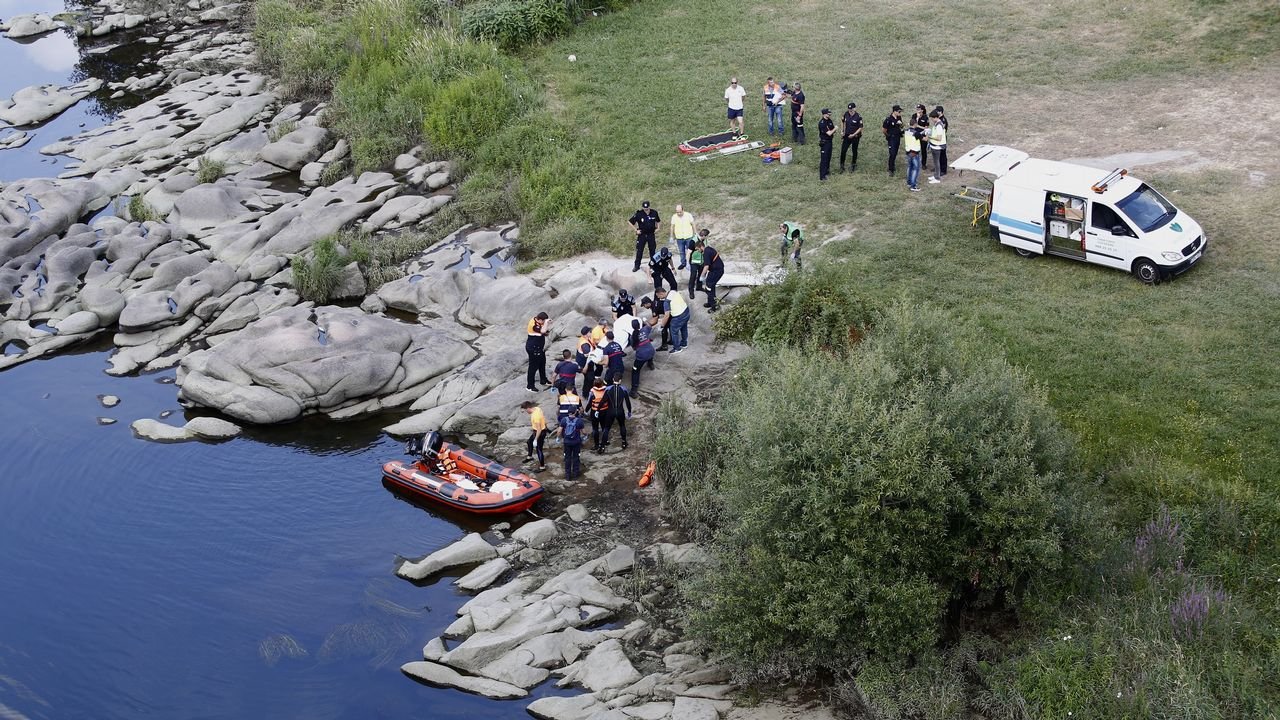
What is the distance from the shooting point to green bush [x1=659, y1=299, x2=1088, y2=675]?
44.9ft

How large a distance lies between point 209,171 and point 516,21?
10433 mm

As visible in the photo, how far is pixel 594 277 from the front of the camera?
2403 centimetres

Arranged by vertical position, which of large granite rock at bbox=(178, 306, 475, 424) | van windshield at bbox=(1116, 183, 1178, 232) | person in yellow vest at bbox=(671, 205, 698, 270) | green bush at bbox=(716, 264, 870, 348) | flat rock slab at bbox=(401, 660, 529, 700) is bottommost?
flat rock slab at bbox=(401, 660, 529, 700)

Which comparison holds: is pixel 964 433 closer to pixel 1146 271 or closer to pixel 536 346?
pixel 1146 271

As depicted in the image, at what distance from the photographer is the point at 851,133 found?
82.5 feet

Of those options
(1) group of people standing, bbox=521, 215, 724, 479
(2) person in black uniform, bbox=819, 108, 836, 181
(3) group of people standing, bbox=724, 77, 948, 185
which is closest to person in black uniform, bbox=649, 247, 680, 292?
(1) group of people standing, bbox=521, 215, 724, 479

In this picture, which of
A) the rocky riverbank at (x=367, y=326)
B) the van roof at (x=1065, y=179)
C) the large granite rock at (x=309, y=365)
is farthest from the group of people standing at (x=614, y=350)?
the van roof at (x=1065, y=179)

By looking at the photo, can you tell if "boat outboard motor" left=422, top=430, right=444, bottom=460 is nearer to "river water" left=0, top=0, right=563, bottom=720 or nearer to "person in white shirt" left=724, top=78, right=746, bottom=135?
"river water" left=0, top=0, right=563, bottom=720

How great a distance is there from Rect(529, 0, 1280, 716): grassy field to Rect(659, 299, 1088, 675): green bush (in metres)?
1.18

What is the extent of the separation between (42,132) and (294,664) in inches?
1108

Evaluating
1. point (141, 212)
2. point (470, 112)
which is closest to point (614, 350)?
point (470, 112)

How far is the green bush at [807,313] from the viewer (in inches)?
770

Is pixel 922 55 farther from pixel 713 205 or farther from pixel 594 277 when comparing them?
pixel 594 277

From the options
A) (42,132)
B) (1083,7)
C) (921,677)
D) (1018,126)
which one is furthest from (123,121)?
(921,677)
